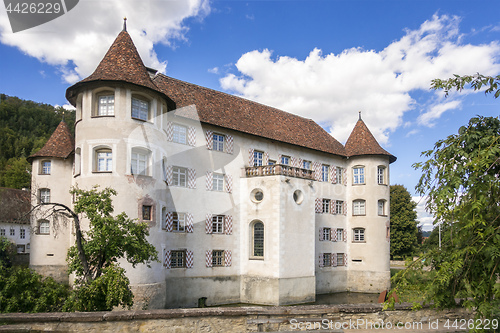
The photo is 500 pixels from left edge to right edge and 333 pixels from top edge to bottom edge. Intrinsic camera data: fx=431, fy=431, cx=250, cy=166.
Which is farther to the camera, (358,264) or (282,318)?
(358,264)

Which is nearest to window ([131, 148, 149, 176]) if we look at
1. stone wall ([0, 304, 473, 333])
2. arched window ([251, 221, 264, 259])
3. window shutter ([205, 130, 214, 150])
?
window shutter ([205, 130, 214, 150])

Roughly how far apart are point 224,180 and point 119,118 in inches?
302

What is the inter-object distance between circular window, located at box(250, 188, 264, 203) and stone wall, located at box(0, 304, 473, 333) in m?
13.7

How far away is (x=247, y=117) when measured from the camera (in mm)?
26969

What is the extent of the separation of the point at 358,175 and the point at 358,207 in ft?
7.68

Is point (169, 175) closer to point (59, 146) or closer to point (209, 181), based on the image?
point (209, 181)

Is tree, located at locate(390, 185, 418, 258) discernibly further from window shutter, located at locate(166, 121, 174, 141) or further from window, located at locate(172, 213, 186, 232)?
window shutter, located at locate(166, 121, 174, 141)

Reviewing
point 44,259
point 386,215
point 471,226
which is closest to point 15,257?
point 44,259

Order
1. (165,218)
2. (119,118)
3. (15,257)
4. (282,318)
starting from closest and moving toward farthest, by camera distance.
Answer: (282,318)
(119,118)
(165,218)
(15,257)

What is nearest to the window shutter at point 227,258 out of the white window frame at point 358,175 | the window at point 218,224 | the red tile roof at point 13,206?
the window at point 218,224

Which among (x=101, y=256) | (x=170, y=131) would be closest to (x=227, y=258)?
(x=170, y=131)

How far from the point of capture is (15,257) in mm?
36312

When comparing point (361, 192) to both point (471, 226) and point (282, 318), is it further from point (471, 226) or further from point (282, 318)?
point (471, 226)

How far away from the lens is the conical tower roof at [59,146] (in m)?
25.9
